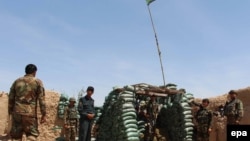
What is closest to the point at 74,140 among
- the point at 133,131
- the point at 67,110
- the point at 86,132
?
the point at 67,110

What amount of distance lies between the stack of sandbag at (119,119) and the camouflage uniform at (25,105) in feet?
10.3

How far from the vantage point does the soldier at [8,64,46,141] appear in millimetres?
6523

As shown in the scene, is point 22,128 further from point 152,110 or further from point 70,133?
point 70,133

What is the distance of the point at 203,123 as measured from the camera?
420 inches

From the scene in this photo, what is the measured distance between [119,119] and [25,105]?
3428mm

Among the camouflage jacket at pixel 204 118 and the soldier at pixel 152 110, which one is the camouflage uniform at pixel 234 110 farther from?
the soldier at pixel 152 110

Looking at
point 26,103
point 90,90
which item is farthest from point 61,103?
point 26,103

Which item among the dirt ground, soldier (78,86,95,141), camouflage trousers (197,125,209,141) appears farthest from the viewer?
the dirt ground

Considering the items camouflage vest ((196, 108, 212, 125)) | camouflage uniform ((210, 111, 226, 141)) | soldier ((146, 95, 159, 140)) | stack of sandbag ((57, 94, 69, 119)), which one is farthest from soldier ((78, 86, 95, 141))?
camouflage uniform ((210, 111, 226, 141))

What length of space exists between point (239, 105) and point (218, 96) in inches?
280

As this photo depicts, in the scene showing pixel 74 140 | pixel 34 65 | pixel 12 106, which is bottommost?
pixel 74 140

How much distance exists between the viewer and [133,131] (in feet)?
30.8

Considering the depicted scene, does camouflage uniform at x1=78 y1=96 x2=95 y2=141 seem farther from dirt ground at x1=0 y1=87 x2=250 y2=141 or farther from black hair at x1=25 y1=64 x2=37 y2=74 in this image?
dirt ground at x1=0 y1=87 x2=250 y2=141

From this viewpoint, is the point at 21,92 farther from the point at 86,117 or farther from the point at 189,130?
the point at 189,130
